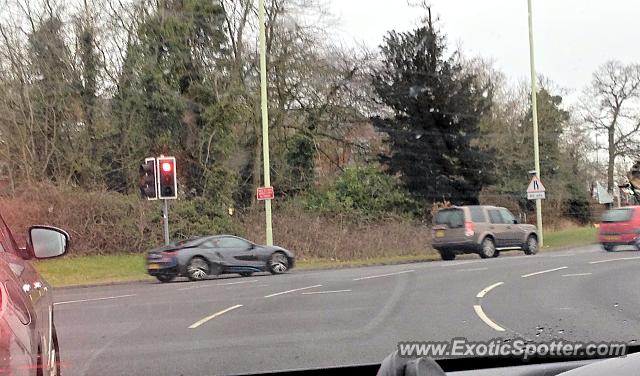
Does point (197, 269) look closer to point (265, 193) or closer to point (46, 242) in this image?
point (265, 193)

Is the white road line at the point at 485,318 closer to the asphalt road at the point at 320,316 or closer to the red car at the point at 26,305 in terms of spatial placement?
the asphalt road at the point at 320,316

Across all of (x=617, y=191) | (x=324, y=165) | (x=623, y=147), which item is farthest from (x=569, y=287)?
(x=324, y=165)

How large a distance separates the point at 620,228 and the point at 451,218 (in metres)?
5.39

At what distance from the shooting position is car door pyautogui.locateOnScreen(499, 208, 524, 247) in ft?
74.9

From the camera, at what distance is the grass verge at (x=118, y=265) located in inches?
582

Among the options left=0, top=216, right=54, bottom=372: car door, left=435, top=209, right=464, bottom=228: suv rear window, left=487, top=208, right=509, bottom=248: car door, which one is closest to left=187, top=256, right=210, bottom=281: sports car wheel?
left=435, top=209, right=464, bottom=228: suv rear window

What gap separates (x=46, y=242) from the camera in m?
5.15

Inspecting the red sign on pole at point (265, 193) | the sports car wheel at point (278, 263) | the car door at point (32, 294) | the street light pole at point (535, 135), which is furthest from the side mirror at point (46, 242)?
the street light pole at point (535, 135)

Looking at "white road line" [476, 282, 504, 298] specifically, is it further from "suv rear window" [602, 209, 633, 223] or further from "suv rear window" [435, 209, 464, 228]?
"suv rear window" [435, 209, 464, 228]

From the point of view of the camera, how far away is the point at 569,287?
1161 centimetres

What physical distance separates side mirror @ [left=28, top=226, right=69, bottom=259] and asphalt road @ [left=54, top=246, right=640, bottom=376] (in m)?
1.31

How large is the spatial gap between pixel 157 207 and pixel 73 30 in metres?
5.38

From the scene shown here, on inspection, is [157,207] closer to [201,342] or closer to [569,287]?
[569,287]

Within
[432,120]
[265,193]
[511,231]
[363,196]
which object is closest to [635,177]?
[511,231]
